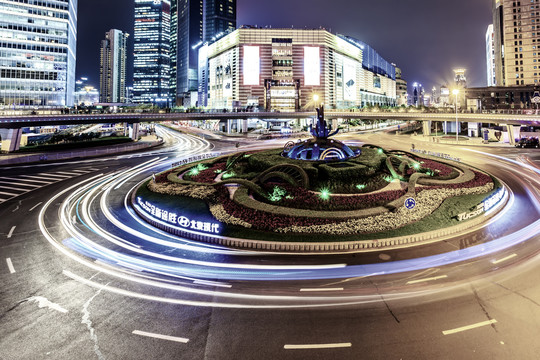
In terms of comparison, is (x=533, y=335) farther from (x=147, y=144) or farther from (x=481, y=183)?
(x=147, y=144)

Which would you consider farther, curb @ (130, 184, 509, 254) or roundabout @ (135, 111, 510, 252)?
roundabout @ (135, 111, 510, 252)

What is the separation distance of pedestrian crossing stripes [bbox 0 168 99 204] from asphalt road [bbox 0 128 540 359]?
57.1ft

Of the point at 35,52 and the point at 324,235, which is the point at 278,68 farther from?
the point at 324,235

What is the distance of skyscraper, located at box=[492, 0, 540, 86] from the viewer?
12744cm

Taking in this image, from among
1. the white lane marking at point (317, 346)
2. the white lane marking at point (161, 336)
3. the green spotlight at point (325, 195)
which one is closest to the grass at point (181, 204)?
the green spotlight at point (325, 195)

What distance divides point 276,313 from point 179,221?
11.4 meters

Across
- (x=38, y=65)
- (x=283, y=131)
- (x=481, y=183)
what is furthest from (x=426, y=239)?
(x=38, y=65)

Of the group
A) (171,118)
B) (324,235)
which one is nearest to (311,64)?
(171,118)

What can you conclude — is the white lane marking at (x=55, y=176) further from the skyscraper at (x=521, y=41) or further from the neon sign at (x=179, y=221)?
the skyscraper at (x=521, y=41)

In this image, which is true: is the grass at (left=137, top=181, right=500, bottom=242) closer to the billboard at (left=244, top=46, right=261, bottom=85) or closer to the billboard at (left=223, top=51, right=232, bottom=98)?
the billboard at (left=244, top=46, right=261, bottom=85)

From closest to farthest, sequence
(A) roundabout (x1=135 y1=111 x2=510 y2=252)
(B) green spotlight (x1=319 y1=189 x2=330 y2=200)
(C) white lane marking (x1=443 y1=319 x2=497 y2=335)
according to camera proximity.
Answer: (C) white lane marking (x1=443 y1=319 x2=497 y2=335), (A) roundabout (x1=135 y1=111 x2=510 y2=252), (B) green spotlight (x1=319 y1=189 x2=330 y2=200)

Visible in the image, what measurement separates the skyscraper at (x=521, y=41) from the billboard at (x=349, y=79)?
242ft

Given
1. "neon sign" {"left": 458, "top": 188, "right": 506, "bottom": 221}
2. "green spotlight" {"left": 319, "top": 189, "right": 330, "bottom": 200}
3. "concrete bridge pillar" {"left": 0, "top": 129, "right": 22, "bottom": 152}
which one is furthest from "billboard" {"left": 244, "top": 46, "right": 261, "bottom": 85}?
"neon sign" {"left": 458, "top": 188, "right": 506, "bottom": 221}

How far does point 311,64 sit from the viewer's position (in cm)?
15038
